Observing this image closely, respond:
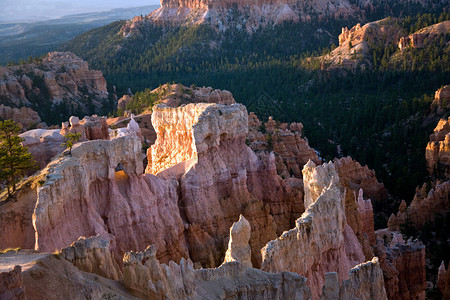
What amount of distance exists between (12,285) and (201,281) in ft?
16.6

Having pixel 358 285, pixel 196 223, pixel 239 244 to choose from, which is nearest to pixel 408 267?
pixel 196 223

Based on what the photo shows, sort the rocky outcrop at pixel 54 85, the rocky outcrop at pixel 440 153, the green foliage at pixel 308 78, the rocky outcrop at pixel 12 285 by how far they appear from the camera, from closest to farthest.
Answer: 1. the rocky outcrop at pixel 12 285
2. the rocky outcrop at pixel 440 153
3. the green foliage at pixel 308 78
4. the rocky outcrop at pixel 54 85

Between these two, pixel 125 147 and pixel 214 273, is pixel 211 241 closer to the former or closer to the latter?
pixel 125 147

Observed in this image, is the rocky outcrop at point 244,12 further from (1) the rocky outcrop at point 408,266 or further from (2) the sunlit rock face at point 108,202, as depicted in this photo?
(2) the sunlit rock face at point 108,202

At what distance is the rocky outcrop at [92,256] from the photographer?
16.0 meters

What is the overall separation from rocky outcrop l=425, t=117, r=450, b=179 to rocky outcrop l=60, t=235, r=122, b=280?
40074 millimetres

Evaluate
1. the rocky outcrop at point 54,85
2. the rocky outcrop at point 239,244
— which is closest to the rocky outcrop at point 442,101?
the rocky outcrop at point 54,85

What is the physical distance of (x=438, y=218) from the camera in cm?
4084

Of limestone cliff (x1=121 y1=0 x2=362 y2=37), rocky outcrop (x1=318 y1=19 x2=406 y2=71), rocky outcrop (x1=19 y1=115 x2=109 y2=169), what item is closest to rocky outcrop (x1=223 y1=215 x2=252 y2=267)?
rocky outcrop (x1=19 y1=115 x2=109 y2=169)

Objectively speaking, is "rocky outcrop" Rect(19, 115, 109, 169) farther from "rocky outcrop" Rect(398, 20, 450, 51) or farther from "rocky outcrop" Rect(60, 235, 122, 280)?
"rocky outcrop" Rect(398, 20, 450, 51)

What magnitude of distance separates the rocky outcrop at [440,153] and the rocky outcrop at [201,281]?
124 feet

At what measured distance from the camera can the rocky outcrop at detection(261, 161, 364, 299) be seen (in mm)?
19438

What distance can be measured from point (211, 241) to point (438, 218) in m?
21.4

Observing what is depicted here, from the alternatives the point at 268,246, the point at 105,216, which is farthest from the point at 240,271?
the point at 105,216
